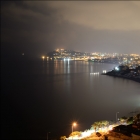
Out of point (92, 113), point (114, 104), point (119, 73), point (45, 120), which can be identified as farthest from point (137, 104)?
point (119, 73)

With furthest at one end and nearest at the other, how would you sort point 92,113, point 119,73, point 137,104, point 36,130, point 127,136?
point 119,73, point 137,104, point 92,113, point 36,130, point 127,136

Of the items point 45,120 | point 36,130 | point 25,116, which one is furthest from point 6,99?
point 36,130

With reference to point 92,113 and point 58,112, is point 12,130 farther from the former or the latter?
point 92,113

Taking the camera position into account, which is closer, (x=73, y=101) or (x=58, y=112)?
(x=58, y=112)

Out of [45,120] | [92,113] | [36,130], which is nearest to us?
[36,130]

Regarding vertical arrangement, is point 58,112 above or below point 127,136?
below

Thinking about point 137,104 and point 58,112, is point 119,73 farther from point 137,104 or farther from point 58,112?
point 58,112

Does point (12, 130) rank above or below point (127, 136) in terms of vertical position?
below

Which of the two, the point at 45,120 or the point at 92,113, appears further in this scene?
the point at 92,113

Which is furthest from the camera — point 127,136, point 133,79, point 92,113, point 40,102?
point 133,79
